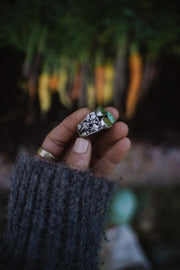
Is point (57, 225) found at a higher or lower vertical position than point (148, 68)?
lower

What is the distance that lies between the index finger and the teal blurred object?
0.93 meters

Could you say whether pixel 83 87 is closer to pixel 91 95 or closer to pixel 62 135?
pixel 91 95

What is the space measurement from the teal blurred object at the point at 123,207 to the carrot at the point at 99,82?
600mm

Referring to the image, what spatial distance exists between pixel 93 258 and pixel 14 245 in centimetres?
18

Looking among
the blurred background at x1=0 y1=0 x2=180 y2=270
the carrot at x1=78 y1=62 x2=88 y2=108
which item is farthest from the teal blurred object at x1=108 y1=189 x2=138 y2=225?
the carrot at x1=78 y1=62 x2=88 y2=108

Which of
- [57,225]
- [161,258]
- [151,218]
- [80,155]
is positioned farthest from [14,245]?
[151,218]

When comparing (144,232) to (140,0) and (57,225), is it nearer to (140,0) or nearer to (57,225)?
(57,225)

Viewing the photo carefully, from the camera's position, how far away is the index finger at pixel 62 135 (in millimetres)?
629

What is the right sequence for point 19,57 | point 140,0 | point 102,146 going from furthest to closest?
1. point 19,57
2. point 140,0
3. point 102,146

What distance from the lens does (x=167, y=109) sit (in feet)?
4.84

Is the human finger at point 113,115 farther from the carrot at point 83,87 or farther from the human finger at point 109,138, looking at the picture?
the carrot at point 83,87

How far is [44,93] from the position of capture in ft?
4.49

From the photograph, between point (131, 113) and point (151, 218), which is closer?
point (131, 113)

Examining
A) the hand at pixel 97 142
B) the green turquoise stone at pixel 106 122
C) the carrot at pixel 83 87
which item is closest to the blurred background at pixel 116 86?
the carrot at pixel 83 87
